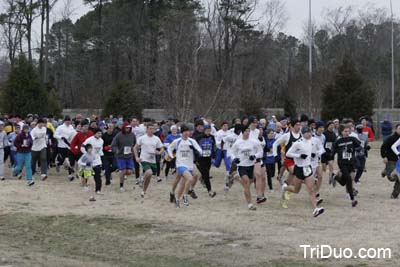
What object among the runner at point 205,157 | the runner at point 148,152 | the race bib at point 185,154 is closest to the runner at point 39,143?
the runner at point 148,152

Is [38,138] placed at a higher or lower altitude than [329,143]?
higher

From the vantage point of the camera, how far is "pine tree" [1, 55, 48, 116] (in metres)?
37.2

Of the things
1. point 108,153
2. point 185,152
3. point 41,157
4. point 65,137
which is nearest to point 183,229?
point 185,152

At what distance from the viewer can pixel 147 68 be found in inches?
2013

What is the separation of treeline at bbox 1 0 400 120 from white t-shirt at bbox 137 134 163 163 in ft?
68.1

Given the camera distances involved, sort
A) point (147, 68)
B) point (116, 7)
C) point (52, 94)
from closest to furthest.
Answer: point (52, 94) → point (147, 68) → point (116, 7)

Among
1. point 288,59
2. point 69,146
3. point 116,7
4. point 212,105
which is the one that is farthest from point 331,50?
point 69,146

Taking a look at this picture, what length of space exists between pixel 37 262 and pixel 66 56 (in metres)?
55.9

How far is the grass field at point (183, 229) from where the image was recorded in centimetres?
1024

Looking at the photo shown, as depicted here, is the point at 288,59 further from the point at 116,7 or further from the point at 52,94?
the point at 52,94

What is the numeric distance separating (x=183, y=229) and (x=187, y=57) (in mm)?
27392

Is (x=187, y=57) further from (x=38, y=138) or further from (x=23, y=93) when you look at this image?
(x=38, y=138)

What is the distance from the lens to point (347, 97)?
136 feet

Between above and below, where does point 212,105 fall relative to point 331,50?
below
